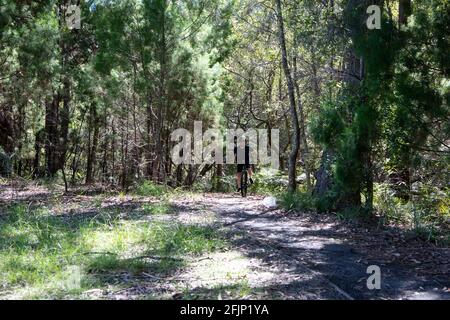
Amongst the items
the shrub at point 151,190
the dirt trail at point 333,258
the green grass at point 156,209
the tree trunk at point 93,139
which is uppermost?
the tree trunk at point 93,139

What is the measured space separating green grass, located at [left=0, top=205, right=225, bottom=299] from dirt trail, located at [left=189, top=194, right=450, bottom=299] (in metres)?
0.93

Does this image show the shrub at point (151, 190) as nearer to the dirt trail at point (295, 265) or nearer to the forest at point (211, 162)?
the forest at point (211, 162)

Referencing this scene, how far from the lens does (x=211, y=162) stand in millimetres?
19250

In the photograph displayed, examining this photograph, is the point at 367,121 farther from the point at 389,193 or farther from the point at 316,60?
the point at 316,60

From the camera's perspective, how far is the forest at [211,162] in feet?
18.0

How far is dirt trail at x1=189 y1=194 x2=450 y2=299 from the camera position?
4914mm

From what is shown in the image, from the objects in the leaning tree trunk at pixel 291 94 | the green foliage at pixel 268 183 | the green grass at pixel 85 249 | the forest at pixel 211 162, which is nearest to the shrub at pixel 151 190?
the forest at pixel 211 162

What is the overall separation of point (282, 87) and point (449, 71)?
16677mm

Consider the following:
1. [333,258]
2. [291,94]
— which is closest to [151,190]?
[291,94]

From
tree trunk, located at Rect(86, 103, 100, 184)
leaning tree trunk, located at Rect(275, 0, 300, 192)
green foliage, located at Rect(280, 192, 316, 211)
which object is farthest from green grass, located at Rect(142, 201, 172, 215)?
tree trunk, located at Rect(86, 103, 100, 184)

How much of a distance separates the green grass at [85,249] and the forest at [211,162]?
0.03 meters

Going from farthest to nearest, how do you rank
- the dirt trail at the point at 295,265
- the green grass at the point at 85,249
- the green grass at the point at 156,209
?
the green grass at the point at 156,209
the green grass at the point at 85,249
the dirt trail at the point at 295,265

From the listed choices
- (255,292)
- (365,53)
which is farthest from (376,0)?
(255,292)

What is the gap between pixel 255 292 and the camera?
477 cm
